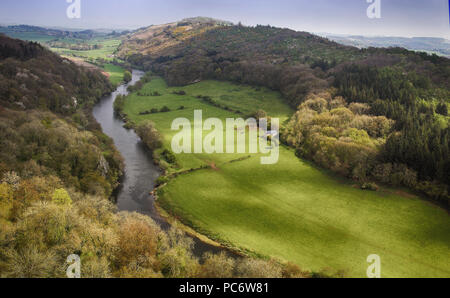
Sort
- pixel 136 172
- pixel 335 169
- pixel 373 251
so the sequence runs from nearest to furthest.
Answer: pixel 373 251 → pixel 335 169 → pixel 136 172

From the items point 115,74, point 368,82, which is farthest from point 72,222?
point 115,74

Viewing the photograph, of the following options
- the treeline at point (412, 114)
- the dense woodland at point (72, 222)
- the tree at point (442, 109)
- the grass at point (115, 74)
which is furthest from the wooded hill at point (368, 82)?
the dense woodland at point (72, 222)

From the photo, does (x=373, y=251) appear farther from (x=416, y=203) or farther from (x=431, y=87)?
(x=431, y=87)

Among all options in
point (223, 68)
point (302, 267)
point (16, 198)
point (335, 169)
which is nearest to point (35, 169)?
point (16, 198)

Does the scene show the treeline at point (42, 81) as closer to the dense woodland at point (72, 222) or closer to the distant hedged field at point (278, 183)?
the distant hedged field at point (278, 183)

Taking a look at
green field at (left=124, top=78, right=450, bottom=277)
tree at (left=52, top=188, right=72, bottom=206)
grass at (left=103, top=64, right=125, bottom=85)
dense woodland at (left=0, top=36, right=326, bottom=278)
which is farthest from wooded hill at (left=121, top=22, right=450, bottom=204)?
tree at (left=52, top=188, right=72, bottom=206)
